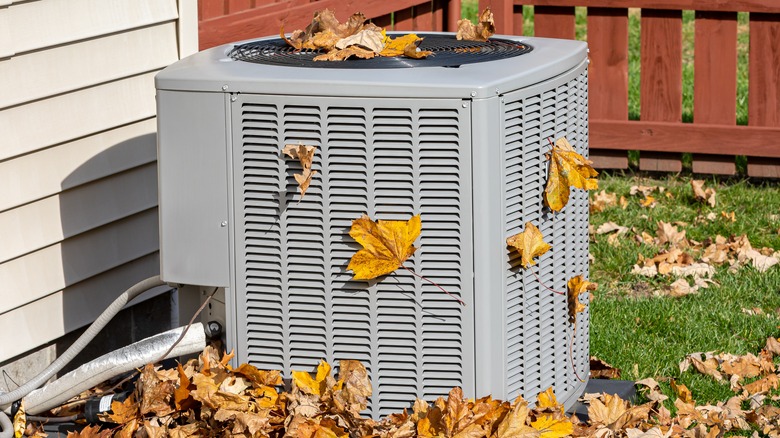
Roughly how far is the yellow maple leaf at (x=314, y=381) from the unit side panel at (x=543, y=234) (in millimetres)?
498

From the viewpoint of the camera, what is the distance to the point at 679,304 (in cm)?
482

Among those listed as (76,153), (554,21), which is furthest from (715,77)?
(76,153)

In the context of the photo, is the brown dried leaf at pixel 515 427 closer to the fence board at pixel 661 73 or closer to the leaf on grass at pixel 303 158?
the leaf on grass at pixel 303 158

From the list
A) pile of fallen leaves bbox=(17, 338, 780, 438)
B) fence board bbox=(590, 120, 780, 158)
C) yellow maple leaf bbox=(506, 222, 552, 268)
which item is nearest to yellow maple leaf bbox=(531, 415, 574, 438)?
pile of fallen leaves bbox=(17, 338, 780, 438)

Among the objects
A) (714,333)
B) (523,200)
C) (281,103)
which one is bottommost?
Result: (714,333)

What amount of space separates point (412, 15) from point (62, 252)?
337cm

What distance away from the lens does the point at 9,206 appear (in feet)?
11.9

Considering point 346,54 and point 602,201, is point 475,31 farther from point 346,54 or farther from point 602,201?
point 602,201

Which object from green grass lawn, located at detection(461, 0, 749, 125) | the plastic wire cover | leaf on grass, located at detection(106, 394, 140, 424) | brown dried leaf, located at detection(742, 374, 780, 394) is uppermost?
the plastic wire cover

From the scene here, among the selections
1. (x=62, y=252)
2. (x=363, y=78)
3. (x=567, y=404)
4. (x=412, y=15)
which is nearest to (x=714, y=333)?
(x=567, y=404)

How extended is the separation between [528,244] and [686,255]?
2.50m

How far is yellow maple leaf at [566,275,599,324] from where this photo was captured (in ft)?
11.5

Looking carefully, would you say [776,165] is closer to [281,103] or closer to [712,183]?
[712,183]

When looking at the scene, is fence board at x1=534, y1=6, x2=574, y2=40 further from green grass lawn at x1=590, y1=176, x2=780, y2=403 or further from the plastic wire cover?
the plastic wire cover
